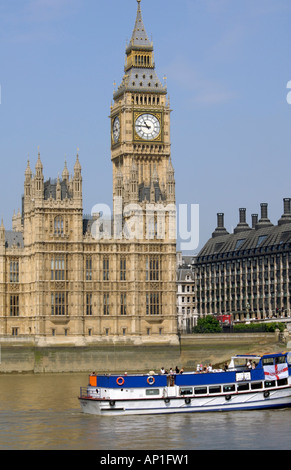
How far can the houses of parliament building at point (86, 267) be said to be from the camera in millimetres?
121750

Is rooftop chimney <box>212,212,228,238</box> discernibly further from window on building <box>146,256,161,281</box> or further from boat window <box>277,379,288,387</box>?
boat window <box>277,379,288,387</box>

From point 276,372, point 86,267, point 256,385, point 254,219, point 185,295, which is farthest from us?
point 185,295

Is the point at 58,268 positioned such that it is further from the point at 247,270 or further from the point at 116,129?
the point at 247,270

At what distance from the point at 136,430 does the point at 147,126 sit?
3124 inches

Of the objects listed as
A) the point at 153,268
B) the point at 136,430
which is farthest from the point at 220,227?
the point at 136,430

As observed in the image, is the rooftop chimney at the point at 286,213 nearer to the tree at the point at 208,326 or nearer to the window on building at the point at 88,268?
the tree at the point at 208,326

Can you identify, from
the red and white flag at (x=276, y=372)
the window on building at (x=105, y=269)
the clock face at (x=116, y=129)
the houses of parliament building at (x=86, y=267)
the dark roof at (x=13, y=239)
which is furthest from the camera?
the clock face at (x=116, y=129)

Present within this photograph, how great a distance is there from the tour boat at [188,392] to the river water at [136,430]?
1021mm

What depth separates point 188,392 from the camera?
71.7 metres

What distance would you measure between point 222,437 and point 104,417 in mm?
12396

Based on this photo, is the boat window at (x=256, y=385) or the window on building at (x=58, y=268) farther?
the window on building at (x=58, y=268)

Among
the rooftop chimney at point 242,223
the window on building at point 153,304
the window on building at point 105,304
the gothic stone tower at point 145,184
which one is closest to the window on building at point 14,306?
the window on building at point 105,304

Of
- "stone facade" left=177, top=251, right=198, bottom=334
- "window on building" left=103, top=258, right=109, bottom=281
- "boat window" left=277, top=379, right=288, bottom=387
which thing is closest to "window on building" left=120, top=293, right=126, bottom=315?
"window on building" left=103, top=258, right=109, bottom=281
